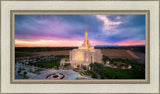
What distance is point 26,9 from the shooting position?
2496 millimetres

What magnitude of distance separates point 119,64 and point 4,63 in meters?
4.81

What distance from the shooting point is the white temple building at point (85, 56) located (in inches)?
115

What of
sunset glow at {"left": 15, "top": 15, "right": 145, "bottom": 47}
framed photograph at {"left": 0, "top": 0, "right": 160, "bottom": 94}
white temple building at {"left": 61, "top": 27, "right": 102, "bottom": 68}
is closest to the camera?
framed photograph at {"left": 0, "top": 0, "right": 160, "bottom": 94}

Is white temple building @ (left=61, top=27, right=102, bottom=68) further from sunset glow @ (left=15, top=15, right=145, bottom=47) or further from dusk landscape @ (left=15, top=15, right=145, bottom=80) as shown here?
sunset glow @ (left=15, top=15, right=145, bottom=47)

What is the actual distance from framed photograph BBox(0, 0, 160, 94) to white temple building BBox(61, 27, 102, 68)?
0.08 m

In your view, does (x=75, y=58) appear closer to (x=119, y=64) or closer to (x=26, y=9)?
(x=119, y=64)

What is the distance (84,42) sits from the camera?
2.84 meters

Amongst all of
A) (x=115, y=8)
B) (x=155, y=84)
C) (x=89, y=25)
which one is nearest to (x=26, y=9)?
Result: (x=89, y=25)

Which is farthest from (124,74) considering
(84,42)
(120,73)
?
(84,42)

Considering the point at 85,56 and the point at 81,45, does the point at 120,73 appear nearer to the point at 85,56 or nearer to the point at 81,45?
the point at 85,56

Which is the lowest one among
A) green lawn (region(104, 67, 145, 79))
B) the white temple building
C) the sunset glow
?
green lawn (region(104, 67, 145, 79))

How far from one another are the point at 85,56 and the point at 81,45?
→ 67 cm

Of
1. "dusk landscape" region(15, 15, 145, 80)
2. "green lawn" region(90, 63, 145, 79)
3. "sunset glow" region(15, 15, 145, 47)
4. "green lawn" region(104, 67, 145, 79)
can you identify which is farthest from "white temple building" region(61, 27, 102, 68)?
"green lawn" region(104, 67, 145, 79)

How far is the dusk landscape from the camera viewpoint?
2.57 metres
